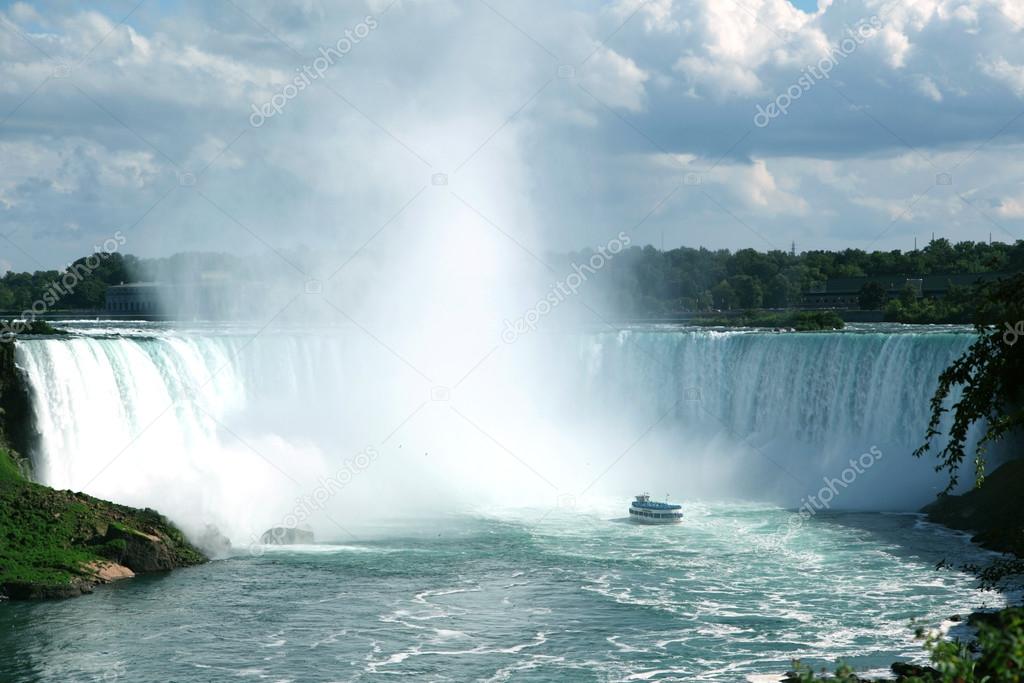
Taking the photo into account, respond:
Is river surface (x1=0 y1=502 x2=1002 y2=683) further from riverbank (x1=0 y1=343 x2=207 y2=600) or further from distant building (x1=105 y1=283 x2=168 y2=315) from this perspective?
distant building (x1=105 y1=283 x2=168 y2=315)

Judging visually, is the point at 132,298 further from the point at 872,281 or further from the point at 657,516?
the point at 657,516

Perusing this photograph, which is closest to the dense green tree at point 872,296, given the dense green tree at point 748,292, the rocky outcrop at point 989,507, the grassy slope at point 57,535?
the dense green tree at point 748,292

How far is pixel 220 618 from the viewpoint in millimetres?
25031

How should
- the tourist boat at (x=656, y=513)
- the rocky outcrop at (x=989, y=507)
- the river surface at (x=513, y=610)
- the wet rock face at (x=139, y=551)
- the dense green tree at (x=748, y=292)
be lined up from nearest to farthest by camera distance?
the river surface at (x=513, y=610) < the wet rock face at (x=139, y=551) < the rocky outcrop at (x=989, y=507) < the tourist boat at (x=656, y=513) < the dense green tree at (x=748, y=292)

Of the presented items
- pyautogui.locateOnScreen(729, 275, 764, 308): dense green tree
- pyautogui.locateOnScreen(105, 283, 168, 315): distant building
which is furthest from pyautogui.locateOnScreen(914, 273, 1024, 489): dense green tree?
pyautogui.locateOnScreen(729, 275, 764, 308): dense green tree

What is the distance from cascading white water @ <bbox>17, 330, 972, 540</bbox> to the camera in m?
35.4

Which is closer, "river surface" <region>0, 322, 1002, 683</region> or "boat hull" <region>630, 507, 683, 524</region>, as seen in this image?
"river surface" <region>0, 322, 1002, 683</region>

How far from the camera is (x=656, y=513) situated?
35.9 meters

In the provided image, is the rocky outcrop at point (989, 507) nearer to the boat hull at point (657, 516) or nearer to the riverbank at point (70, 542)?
the boat hull at point (657, 516)

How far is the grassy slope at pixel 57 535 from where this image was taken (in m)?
27.5

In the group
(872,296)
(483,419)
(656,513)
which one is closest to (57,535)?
(656,513)

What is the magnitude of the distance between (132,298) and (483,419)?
151 ft

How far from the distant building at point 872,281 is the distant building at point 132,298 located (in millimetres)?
46813

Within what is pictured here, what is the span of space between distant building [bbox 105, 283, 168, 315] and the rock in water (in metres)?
53.6
